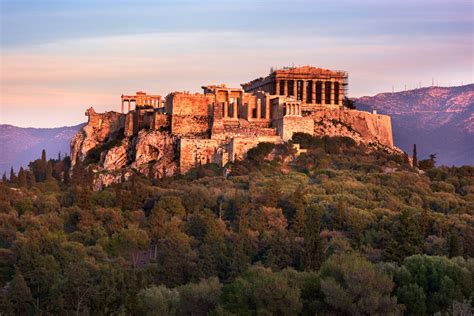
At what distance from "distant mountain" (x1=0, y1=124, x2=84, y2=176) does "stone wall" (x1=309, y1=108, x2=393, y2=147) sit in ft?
177

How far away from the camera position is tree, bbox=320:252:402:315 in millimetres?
53875

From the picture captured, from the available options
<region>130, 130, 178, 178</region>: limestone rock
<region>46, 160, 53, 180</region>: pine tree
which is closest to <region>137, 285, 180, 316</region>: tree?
<region>130, 130, 178, 178</region>: limestone rock

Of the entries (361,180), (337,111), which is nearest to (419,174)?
(361,180)

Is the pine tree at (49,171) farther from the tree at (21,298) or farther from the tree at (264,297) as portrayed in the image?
the tree at (264,297)

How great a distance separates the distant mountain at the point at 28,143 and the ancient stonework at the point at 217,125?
4758 cm

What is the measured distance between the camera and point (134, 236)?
239ft

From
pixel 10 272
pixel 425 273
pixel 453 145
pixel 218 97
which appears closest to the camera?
pixel 425 273

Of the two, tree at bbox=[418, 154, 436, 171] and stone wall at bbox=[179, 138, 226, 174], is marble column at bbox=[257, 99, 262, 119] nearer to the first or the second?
stone wall at bbox=[179, 138, 226, 174]

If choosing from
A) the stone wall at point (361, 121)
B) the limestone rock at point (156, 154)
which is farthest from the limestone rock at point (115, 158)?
the stone wall at point (361, 121)

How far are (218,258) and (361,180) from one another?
23.2 metres

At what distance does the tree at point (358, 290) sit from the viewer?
53875mm

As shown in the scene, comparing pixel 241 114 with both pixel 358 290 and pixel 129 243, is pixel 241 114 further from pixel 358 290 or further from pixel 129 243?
pixel 358 290

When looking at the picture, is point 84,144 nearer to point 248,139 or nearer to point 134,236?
point 248,139

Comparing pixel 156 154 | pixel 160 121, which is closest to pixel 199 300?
pixel 156 154
